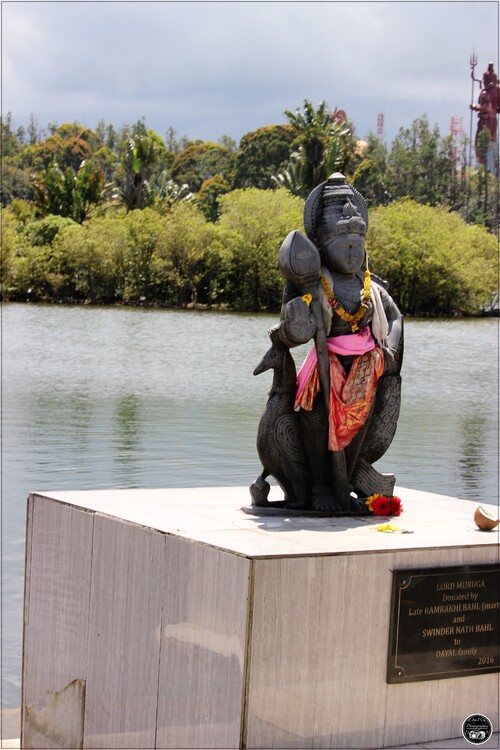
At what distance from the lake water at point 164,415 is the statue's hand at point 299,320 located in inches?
47.7

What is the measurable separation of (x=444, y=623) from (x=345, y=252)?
1657mm

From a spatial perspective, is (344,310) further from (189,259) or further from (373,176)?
(373,176)

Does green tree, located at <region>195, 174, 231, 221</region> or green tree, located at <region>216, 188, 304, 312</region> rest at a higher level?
green tree, located at <region>195, 174, 231, 221</region>

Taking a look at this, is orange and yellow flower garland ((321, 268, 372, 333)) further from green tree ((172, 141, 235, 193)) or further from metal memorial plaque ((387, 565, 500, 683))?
green tree ((172, 141, 235, 193))

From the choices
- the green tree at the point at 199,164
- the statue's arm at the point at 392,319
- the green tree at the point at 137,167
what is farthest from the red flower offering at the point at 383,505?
the green tree at the point at 199,164

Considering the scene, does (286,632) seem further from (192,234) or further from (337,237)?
(192,234)

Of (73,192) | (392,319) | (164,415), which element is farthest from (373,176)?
(392,319)

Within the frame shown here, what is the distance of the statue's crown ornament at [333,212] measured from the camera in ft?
17.7

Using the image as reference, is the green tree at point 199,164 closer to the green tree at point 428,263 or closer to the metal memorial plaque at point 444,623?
the green tree at point 428,263

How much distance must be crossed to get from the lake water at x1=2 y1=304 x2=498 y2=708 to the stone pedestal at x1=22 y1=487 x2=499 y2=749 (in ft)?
3.81

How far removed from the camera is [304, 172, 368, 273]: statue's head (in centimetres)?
538

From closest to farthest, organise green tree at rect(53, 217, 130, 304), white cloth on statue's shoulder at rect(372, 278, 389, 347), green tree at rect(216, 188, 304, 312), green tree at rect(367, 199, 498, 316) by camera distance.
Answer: white cloth on statue's shoulder at rect(372, 278, 389, 347)
green tree at rect(367, 199, 498, 316)
green tree at rect(216, 188, 304, 312)
green tree at rect(53, 217, 130, 304)

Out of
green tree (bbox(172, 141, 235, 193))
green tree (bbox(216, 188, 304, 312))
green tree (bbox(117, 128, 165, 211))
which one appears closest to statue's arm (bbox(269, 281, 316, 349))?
green tree (bbox(216, 188, 304, 312))

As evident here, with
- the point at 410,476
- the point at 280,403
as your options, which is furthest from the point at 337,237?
the point at 410,476
